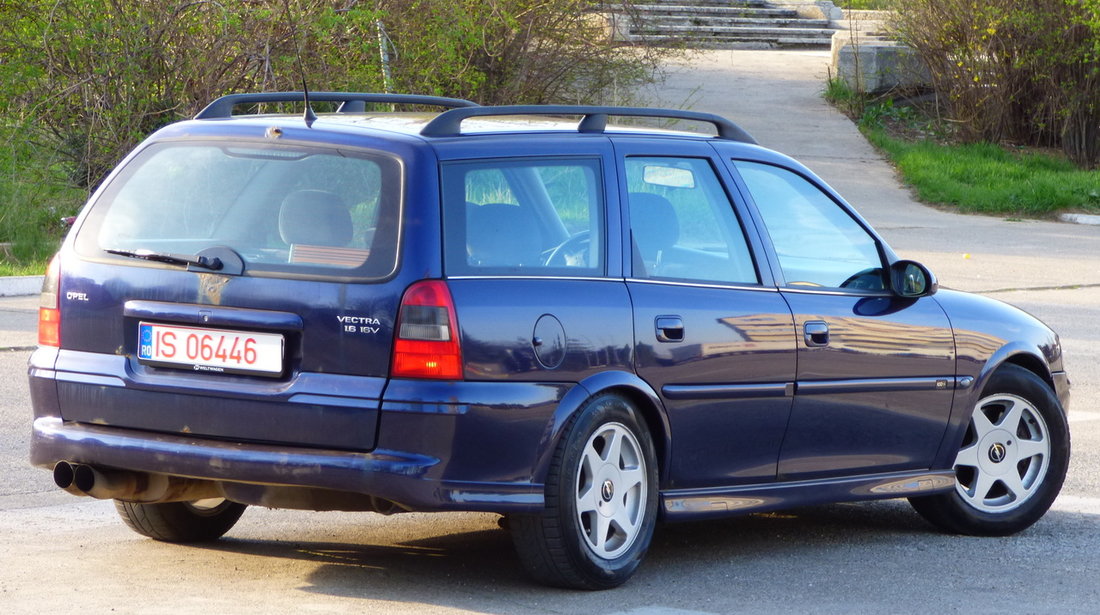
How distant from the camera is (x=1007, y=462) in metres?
6.71

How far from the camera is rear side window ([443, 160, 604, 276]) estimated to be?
512 centimetres

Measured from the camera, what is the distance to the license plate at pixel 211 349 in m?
5.03

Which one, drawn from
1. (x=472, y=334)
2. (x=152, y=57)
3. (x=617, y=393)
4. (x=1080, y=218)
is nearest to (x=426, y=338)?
(x=472, y=334)

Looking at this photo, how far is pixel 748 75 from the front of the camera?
31.6 m

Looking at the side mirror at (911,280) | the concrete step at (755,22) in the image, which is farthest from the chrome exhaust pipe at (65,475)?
the concrete step at (755,22)

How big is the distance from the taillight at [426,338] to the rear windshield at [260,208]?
5.5 inches

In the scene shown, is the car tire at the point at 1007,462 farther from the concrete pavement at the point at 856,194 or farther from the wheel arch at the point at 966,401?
the concrete pavement at the point at 856,194

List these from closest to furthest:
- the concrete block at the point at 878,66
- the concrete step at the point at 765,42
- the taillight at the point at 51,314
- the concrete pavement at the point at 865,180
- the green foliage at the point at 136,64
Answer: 1. the taillight at the point at 51,314
2. the concrete pavement at the point at 865,180
3. the green foliage at the point at 136,64
4. the concrete block at the point at 878,66
5. the concrete step at the point at 765,42

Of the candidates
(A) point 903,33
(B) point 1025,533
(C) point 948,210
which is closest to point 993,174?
(C) point 948,210

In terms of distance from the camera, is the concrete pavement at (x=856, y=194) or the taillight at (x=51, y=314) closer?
the taillight at (x=51, y=314)

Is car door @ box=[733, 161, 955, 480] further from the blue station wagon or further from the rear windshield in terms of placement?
the rear windshield

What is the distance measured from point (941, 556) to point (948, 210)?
54.2 ft

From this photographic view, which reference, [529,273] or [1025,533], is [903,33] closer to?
[1025,533]

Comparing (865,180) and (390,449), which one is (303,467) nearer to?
(390,449)
